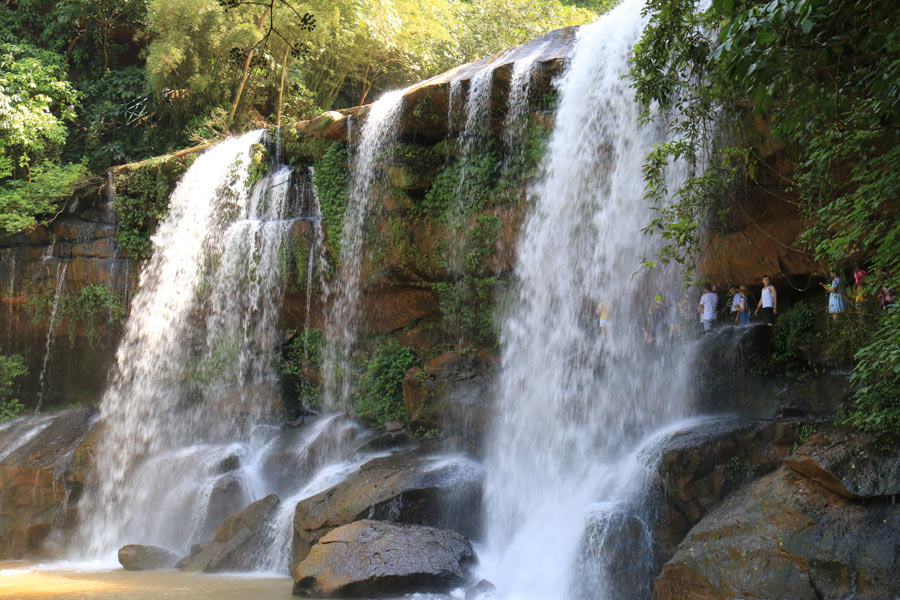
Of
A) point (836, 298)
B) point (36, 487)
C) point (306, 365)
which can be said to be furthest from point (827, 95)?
point (36, 487)

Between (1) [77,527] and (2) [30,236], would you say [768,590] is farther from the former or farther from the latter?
(2) [30,236]

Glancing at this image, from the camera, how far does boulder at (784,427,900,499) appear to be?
20.2ft

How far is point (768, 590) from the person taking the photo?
6.02 meters

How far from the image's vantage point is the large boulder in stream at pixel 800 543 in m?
5.87

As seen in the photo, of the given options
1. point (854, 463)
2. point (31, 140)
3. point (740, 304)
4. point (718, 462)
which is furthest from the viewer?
point (31, 140)

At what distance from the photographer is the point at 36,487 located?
13.6 metres

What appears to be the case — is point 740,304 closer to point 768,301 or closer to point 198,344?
point 768,301

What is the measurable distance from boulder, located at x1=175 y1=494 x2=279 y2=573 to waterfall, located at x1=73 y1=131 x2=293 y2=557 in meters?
2.50

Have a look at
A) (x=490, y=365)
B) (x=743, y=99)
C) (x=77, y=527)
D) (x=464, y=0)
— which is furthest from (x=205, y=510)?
(x=464, y=0)

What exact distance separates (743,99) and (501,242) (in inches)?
203

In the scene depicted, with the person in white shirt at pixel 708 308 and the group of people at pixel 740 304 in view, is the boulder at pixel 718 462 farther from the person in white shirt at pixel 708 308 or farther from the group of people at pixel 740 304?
the person in white shirt at pixel 708 308

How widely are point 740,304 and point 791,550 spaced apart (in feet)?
17.7

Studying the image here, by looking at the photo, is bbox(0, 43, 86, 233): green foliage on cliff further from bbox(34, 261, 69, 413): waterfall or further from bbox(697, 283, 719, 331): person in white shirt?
bbox(697, 283, 719, 331): person in white shirt

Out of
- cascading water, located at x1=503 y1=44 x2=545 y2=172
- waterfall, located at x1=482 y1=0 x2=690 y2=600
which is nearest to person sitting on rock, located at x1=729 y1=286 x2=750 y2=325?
waterfall, located at x1=482 y1=0 x2=690 y2=600
